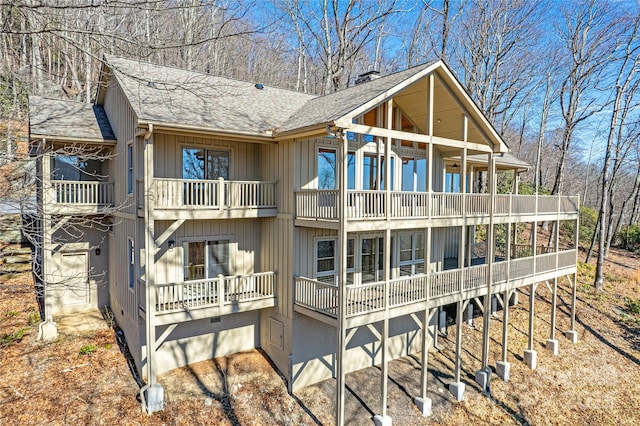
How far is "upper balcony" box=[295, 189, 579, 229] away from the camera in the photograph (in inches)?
386

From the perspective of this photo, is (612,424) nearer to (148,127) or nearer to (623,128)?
(148,127)

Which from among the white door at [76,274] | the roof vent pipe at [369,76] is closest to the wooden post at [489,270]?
the roof vent pipe at [369,76]

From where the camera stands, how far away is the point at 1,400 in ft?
29.1

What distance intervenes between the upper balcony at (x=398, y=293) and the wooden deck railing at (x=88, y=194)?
7.35 meters

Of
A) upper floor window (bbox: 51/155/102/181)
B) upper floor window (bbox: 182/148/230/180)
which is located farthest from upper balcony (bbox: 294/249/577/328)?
upper floor window (bbox: 51/155/102/181)

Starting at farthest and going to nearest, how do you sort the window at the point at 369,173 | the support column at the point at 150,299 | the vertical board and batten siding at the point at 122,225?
the window at the point at 369,173
the vertical board and batten siding at the point at 122,225
the support column at the point at 150,299

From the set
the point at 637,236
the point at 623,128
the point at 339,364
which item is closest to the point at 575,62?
the point at 623,128

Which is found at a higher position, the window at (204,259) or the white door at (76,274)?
the window at (204,259)

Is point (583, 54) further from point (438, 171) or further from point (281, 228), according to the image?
point (281, 228)

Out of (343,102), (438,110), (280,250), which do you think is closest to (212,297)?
(280,250)

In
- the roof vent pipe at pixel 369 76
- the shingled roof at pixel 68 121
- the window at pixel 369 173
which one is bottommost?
the window at pixel 369 173

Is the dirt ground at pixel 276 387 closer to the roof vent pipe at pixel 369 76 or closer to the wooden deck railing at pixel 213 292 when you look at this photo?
the wooden deck railing at pixel 213 292

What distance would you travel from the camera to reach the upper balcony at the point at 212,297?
9.77 m

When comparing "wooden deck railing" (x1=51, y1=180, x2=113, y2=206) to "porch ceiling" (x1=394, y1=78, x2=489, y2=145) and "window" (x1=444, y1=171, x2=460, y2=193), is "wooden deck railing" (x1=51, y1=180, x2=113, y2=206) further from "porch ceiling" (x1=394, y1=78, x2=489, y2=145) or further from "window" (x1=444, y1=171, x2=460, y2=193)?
"window" (x1=444, y1=171, x2=460, y2=193)
